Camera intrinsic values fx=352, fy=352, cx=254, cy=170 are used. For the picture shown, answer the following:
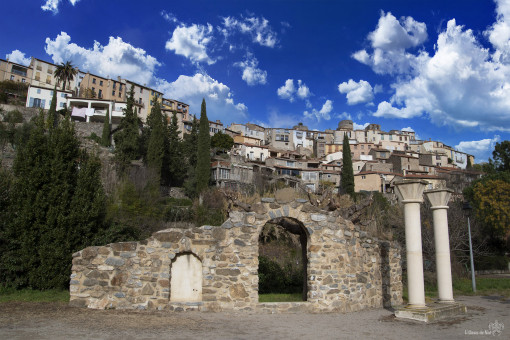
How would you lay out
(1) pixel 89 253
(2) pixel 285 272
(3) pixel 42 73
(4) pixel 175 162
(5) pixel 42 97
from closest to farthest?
(1) pixel 89 253 < (2) pixel 285 272 < (4) pixel 175 162 < (5) pixel 42 97 < (3) pixel 42 73

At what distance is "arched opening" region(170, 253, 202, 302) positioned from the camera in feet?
36.8

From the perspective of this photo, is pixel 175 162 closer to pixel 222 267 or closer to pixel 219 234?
pixel 219 234

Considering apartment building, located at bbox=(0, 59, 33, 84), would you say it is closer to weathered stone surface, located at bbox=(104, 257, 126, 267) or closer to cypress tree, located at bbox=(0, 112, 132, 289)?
cypress tree, located at bbox=(0, 112, 132, 289)

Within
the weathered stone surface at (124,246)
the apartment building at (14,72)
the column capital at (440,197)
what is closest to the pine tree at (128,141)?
the weathered stone surface at (124,246)

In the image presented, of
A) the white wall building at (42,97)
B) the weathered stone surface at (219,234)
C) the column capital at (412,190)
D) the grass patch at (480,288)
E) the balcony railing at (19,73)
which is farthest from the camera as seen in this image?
the balcony railing at (19,73)

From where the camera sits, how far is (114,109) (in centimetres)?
5991

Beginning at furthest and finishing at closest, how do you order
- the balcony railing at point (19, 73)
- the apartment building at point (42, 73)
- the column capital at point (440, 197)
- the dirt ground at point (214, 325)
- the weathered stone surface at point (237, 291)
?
the apartment building at point (42, 73) < the balcony railing at point (19, 73) < the column capital at point (440, 197) < the weathered stone surface at point (237, 291) < the dirt ground at point (214, 325)

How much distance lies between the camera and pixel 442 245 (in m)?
11.9

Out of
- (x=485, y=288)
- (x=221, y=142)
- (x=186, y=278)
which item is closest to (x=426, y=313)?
(x=186, y=278)

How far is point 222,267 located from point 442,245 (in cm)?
742

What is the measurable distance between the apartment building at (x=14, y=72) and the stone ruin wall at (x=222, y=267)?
7370cm

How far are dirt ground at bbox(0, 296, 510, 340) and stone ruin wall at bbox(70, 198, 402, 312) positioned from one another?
51 centimetres

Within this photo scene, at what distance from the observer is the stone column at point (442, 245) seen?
11.6 m

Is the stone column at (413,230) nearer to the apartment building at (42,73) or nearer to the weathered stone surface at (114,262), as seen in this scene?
the weathered stone surface at (114,262)
